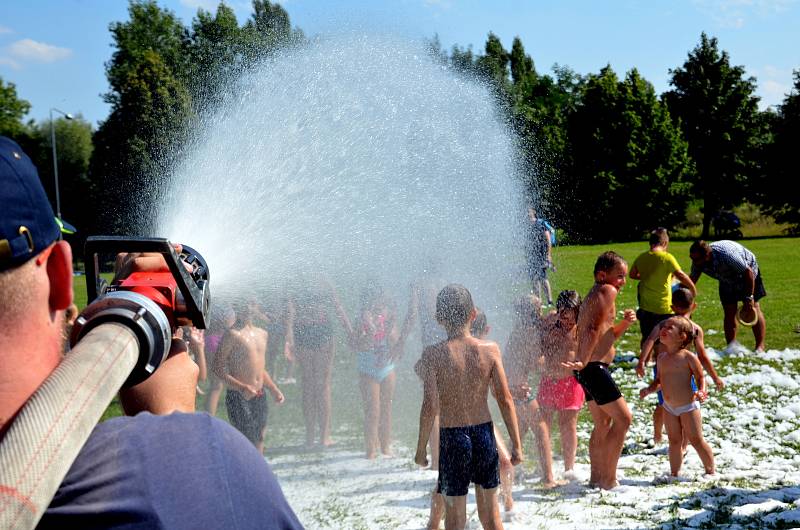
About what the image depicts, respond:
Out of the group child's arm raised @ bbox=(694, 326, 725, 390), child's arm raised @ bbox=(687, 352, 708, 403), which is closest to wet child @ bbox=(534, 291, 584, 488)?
child's arm raised @ bbox=(687, 352, 708, 403)

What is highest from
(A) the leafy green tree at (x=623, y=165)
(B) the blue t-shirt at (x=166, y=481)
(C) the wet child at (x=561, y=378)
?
(A) the leafy green tree at (x=623, y=165)

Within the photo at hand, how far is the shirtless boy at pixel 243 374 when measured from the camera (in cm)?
759

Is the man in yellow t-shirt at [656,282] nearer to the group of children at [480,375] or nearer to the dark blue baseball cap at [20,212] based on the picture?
the group of children at [480,375]

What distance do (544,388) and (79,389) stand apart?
652cm

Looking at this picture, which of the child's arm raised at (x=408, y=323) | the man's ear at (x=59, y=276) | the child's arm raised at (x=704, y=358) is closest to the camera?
the man's ear at (x=59, y=276)

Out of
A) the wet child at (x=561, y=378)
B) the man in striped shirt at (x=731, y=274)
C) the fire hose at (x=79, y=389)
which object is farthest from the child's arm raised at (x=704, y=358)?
the fire hose at (x=79, y=389)

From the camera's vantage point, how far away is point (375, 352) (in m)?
8.23

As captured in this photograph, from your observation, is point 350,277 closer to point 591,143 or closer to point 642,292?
point 642,292

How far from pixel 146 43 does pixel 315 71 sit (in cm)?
5586

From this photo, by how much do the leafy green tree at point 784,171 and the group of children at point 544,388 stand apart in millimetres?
45984

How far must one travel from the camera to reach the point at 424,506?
6.60 m

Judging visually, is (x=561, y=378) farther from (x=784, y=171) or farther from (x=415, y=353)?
(x=784, y=171)

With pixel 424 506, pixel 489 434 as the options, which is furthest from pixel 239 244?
pixel 424 506

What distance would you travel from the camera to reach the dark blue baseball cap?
1.19m
